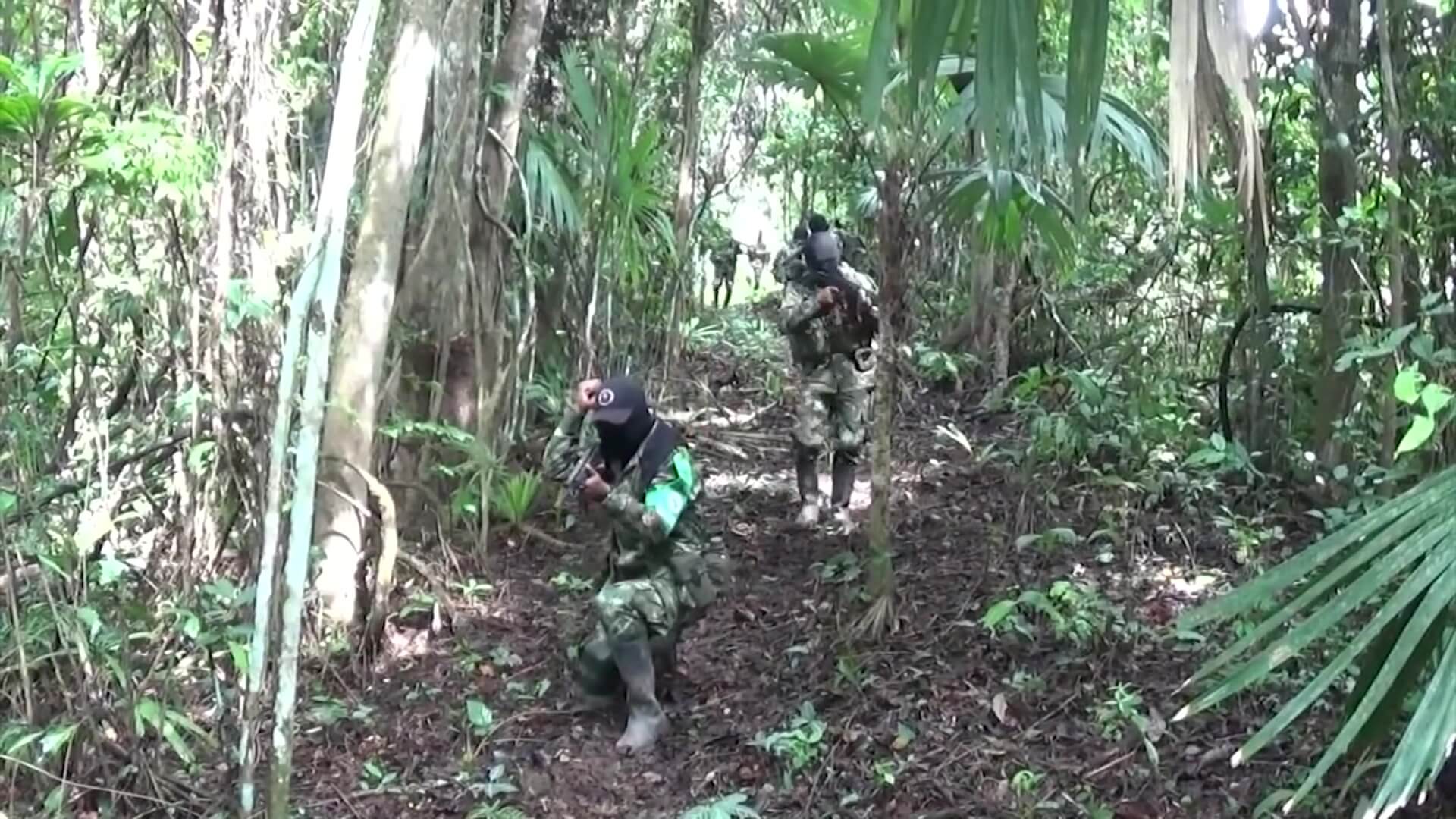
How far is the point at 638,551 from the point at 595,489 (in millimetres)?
340

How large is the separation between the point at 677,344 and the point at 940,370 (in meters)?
1.99

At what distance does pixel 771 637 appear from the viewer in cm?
543

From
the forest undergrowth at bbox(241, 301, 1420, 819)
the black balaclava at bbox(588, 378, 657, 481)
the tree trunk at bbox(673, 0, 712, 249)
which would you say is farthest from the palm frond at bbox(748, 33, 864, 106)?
the tree trunk at bbox(673, 0, 712, 249)

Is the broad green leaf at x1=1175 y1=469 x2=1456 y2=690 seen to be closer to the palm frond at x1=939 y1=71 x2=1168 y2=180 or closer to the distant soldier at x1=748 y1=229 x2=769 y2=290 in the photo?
the palm frond at x1=939 y1=71 x2=1168 y2=180

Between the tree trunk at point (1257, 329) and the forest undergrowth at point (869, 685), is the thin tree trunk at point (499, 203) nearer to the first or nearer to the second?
the forest undergrowth at point (869, 685)

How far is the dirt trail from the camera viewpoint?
4035 millimetres

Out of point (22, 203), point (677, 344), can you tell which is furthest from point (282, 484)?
point (677, 344)

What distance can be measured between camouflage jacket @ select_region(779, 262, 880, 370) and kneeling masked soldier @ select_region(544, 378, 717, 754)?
86.4 inches

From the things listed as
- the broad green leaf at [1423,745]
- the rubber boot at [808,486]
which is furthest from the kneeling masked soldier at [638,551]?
the broad green leaf at [1423,745]

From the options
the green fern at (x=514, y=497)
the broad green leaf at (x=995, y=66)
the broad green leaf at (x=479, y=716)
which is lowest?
the broad green leaf at (x=479, y=716)

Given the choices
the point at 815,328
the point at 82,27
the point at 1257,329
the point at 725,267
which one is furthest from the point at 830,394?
the point at 725,267

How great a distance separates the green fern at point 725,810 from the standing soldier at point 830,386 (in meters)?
2.88

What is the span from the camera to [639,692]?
461cm

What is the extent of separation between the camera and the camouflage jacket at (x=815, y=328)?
684 cm
